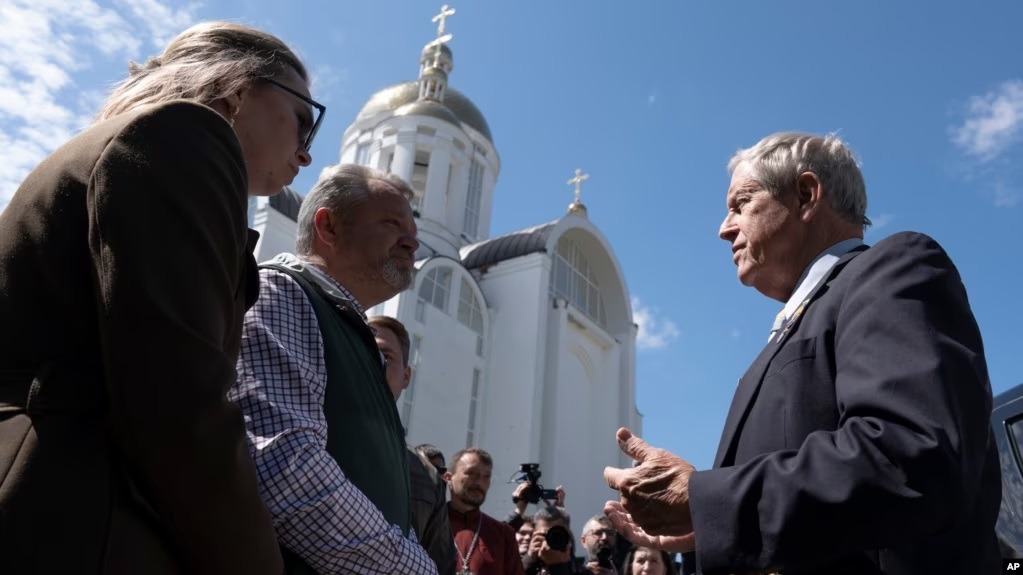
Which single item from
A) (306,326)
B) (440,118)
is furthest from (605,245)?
(306,326)

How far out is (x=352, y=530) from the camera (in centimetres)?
176

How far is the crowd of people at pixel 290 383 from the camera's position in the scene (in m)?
1.19

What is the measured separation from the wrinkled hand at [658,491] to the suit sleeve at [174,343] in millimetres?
785

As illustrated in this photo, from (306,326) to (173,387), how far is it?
2.86 ft

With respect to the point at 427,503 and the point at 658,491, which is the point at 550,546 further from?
the point at 658,491

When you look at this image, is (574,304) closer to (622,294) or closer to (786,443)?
(622,294)

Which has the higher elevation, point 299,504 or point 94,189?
point 94,189

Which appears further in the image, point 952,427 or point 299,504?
point 299,504

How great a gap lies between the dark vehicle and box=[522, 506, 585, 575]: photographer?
9.21ft

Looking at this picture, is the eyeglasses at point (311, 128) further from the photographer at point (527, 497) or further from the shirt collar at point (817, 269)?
the photographer at point (527, 497)

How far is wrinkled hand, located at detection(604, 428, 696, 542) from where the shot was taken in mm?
1711

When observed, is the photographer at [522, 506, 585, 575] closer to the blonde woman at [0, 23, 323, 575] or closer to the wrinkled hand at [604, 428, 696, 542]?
the wrinkled hand at [604, 428, 696, 542]

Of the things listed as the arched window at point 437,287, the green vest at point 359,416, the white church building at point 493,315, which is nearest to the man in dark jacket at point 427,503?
the green vest at point 359,416

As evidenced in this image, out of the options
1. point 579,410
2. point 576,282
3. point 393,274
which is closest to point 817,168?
point 393,274
